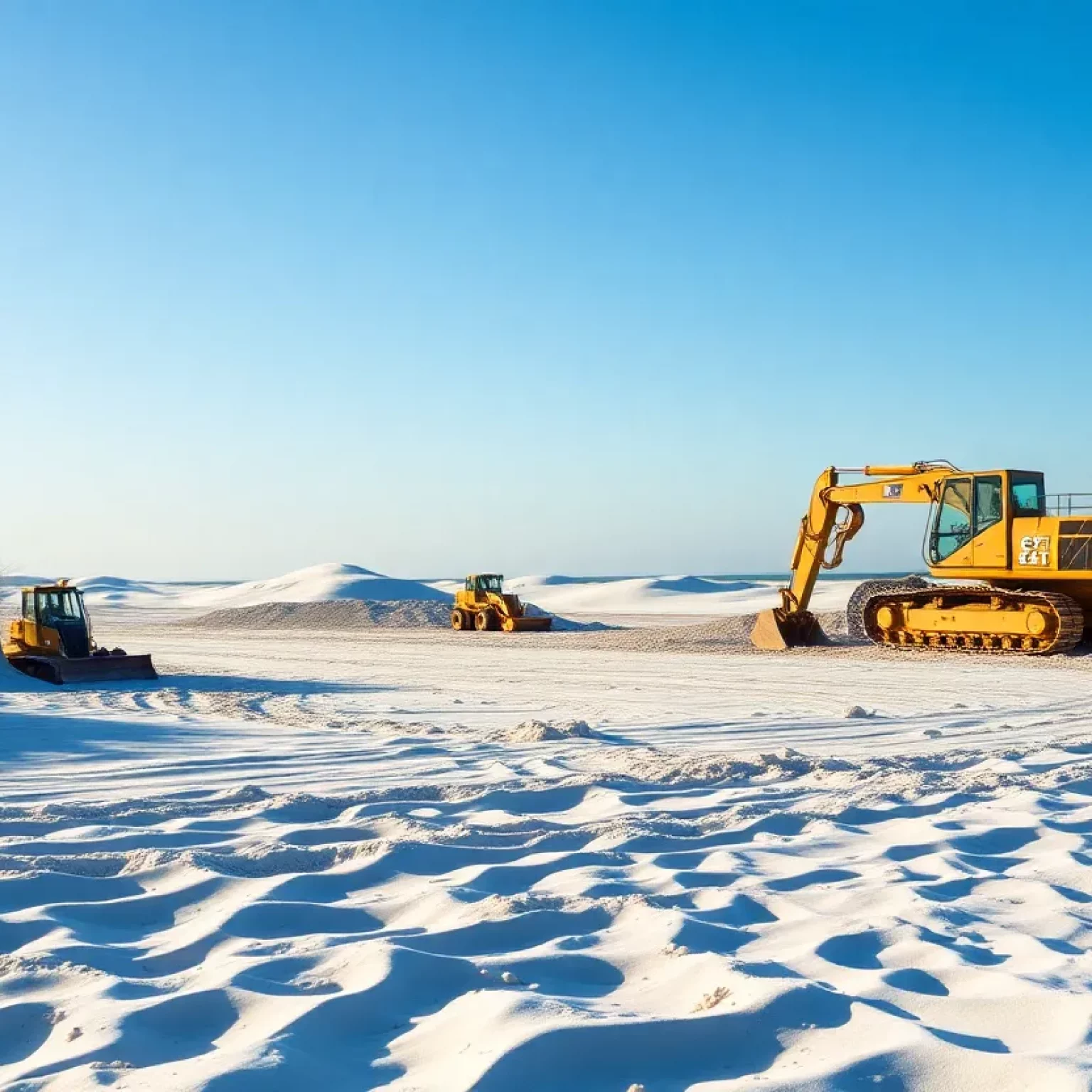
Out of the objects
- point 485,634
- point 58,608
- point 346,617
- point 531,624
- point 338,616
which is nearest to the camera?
point 58,608

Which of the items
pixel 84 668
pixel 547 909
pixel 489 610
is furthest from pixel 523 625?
pixel 547 909

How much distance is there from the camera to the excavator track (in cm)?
1953

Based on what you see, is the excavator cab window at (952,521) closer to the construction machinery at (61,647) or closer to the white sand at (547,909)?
the white sand at (547,909)

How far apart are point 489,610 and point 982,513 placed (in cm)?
1573

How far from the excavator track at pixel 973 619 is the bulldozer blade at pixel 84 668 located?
1353 centimetres

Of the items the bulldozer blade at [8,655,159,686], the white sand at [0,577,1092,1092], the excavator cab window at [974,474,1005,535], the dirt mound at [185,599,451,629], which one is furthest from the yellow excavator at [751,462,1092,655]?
the dirt mound at [185,599,451,629]

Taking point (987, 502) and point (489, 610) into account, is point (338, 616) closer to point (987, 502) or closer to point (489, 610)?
point (489, 610)

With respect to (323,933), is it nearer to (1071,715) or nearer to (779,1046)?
(779,1046)

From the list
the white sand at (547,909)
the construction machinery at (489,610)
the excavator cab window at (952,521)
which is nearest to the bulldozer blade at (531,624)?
the construction machinery at (489,610)

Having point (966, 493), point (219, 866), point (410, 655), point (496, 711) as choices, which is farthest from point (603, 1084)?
point (410, 655)

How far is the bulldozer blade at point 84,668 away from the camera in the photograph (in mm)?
17734

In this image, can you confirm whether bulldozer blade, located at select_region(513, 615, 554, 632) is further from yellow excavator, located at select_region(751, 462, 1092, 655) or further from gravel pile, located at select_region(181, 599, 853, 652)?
yellow excavator, located at select_region(751, 462, 1092, 655)

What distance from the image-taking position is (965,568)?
20.8 meters

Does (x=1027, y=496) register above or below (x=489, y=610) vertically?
above
